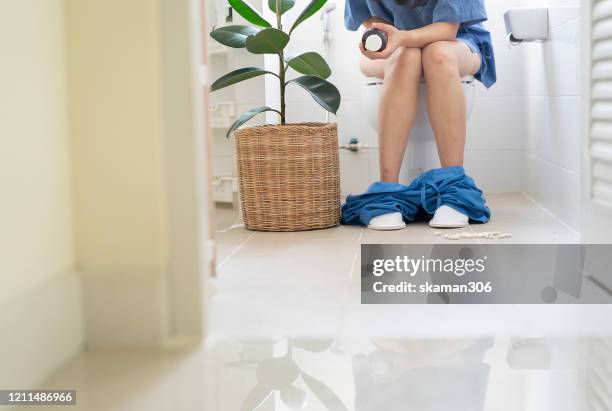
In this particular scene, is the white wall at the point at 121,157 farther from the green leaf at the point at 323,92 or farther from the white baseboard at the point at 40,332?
the green leaf at the point at 323,92

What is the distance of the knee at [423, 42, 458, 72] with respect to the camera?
8.77 feet

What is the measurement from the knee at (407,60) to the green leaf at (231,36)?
0.50 meters

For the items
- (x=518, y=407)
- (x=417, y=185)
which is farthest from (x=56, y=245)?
(x=417, y=185)

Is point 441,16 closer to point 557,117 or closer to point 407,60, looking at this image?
point 407,60

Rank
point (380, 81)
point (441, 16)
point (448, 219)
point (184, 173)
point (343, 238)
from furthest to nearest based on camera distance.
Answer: point (380, 81) < point (441, 16) < point (448, 219) < point (343, 238) < point (184, 173)

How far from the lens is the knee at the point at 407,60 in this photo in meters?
2.71

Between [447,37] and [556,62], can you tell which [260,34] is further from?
[556,62]

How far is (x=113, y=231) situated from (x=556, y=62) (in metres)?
1.87

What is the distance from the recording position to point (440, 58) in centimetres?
267

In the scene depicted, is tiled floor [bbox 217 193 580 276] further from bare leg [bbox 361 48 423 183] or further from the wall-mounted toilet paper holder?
the wall-mounted toilet paper holder

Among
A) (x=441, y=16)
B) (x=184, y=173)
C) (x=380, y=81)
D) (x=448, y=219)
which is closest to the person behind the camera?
(x=184, y=173)

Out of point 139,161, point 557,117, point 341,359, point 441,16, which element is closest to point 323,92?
point 441,16

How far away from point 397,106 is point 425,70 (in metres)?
0.15

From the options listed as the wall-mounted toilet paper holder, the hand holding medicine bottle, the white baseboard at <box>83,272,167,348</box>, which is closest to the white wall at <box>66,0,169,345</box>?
the white baseboard at <box>83,272,167,348</box>
